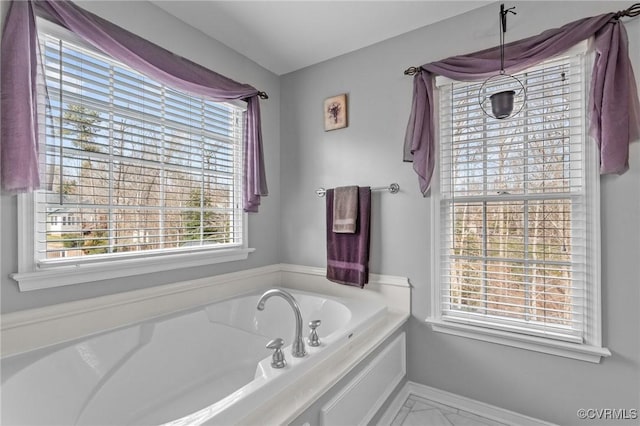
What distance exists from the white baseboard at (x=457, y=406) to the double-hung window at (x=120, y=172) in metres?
1.50

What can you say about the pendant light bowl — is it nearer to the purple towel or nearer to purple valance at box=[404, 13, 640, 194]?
purple valance at box=[404, 13, 640, 194]

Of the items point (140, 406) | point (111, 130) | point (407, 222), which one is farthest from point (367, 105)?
point (140, 406)

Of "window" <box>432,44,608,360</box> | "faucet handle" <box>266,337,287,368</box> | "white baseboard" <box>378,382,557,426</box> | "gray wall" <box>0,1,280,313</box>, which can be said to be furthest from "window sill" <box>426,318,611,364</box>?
"gray wall" <box>0,1,280,313</box>

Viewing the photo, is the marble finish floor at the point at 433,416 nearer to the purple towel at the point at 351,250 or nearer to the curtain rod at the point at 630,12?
the purple towel at the point at 351,250

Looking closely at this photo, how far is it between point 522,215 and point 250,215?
6.32ft

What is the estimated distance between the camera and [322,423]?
4.18 feet

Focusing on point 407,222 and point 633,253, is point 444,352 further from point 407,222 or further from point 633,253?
point 633,253

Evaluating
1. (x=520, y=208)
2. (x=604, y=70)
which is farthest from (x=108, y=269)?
(x=604, y=70)

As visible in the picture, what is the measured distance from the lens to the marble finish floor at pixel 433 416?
73.0 inches

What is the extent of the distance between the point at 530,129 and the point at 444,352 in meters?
1.50

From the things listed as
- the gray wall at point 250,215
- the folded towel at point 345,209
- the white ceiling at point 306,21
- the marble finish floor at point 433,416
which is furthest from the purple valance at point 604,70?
the gray wall at point 250,215

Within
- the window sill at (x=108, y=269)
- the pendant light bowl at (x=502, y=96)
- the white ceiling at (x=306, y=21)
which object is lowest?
the window sill at (x=108, y=269)

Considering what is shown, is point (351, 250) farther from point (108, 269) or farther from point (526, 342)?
point (108, 269)

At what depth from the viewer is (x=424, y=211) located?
2.13 m
